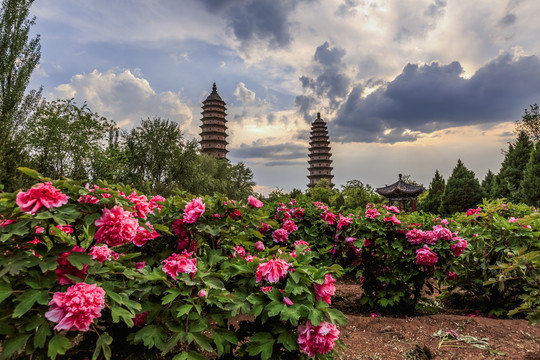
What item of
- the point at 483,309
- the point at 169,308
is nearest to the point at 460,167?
the point at 483,309

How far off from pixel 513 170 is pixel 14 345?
3164 cm

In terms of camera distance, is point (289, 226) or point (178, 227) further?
point (289, 226)

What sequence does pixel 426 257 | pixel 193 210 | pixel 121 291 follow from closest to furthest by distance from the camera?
pixel 121 291
pixel 193 210
pixel 426 257

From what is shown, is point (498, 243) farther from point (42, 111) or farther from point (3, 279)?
point (42, 111)

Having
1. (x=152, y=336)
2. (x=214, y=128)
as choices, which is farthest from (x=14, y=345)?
(x=214, y=128)

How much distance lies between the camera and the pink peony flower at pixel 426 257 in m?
4.34

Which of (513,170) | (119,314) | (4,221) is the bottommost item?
Result: (119,314)

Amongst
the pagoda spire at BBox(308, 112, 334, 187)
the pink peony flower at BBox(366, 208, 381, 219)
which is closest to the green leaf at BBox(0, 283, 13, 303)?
the pink peony flower at BBox(366, 208, 381, 219)

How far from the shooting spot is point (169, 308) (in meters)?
2.06

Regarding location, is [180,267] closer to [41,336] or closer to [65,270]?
[65,270]

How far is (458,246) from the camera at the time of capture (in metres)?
4.35

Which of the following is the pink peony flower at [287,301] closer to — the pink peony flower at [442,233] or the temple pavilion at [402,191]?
the pink peony flower at [442,233]

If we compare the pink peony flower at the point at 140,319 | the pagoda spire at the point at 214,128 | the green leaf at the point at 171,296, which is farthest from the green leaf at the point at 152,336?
the pagoda spire at the point at 214,128

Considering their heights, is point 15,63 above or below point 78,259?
above
